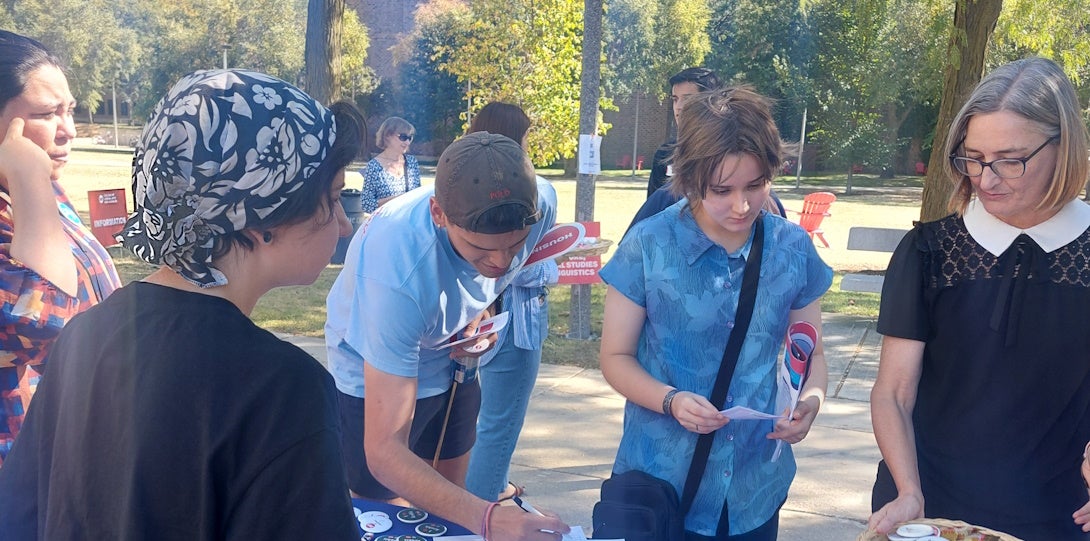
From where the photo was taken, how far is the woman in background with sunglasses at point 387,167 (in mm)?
7625

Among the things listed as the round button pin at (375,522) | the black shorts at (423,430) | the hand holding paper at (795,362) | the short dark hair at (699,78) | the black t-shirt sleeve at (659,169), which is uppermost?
the short dark hair at (699,78)

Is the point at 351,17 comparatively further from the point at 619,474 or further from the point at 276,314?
the point at 619,474

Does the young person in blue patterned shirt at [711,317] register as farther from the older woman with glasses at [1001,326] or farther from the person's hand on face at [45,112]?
the person's hand on face at [45,112]

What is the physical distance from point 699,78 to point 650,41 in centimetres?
1687

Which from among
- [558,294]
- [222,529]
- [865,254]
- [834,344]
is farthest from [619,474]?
[865,254]

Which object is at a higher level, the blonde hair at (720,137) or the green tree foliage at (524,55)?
the green tree foliage at (524,55)

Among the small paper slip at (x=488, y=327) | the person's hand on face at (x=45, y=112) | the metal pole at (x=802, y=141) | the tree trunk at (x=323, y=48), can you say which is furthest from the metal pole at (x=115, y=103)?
the metal pole at (x=802, y=141)

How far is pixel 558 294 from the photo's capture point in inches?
363

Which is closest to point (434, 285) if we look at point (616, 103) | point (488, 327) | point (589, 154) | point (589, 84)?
point (488, 327)

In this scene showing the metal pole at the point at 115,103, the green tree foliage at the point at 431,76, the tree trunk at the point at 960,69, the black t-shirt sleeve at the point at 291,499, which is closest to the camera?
the black t-shirt sleeve at the point at 291,499

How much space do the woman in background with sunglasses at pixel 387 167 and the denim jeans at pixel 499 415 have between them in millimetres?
4276

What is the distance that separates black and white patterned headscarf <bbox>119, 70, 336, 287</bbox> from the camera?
41.9 inches

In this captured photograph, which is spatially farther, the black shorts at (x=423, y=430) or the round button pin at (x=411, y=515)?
the black shorts at (x=423, y=430)

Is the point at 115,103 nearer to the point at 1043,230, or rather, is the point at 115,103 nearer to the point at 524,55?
the point at 1043,230
